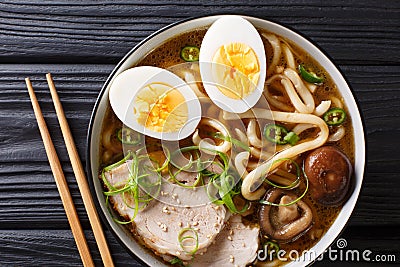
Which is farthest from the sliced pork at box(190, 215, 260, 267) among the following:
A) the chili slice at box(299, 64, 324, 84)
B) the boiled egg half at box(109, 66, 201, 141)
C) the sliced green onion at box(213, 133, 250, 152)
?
the chili slice at box(299, 64, 324, 84)

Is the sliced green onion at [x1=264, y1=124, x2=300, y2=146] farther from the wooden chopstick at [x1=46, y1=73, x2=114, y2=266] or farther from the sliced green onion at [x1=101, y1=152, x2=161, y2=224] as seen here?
the wooden chopstick at [x1=46, y1=73, x2=114, y2=266]

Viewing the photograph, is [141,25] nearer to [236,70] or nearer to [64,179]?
[236,70]

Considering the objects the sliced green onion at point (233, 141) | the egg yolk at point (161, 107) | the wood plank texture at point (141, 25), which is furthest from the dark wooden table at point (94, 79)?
the sliced green onion at point (233, 141)

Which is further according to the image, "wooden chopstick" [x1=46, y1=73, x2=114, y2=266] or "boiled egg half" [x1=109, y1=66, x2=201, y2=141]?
"wooden chopstick" [x1=46, y1=73, x2=114, y2=266]

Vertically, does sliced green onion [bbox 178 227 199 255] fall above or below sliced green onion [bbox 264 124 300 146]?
below

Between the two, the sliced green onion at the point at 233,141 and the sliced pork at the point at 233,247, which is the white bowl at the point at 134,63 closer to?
the sliced pork at the point at 233,247

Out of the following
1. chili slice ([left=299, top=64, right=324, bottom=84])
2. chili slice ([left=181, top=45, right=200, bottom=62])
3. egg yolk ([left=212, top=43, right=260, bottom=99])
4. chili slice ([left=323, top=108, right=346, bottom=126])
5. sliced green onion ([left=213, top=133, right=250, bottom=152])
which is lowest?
chili slice ([left=323, top=108, right=346, bottom=126])

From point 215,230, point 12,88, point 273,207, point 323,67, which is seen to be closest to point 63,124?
point 12,88
